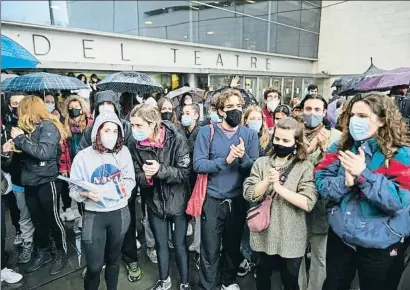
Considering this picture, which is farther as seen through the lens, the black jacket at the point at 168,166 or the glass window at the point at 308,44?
the glass window at the point at 308,44

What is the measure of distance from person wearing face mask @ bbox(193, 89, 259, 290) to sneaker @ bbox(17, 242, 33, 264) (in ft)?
6.60

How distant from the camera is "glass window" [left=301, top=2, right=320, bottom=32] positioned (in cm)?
1254

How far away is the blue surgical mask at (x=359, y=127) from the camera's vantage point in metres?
1.77

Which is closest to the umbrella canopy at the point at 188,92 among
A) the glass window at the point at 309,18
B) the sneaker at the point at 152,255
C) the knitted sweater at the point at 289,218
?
the sneaker at the point at 152,255

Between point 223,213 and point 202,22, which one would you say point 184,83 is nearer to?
point 202,22

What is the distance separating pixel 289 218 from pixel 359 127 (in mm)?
806

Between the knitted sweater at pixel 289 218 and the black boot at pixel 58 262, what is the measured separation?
7.33 ft

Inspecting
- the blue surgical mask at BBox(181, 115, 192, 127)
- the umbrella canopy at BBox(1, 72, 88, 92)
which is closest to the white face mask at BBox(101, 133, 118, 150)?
the blue surgical mask at BBox(181, 115, 192, 127)

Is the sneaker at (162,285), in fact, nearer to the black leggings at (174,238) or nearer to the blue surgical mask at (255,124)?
the black leggings at (174,238)

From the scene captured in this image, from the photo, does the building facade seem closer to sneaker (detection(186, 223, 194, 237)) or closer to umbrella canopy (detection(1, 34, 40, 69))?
umbrella canopy (detection(1, 34, 40, 69))

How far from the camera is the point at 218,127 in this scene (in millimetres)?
2523

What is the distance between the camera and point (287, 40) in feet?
41.4

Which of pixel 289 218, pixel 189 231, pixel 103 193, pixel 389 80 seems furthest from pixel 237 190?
pixel 389 80

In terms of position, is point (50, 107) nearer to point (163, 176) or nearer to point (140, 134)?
point (140, 134)
